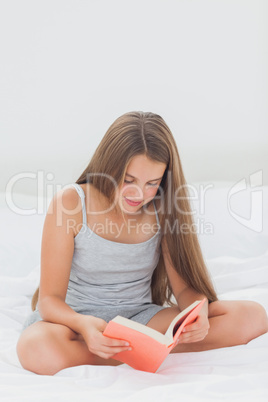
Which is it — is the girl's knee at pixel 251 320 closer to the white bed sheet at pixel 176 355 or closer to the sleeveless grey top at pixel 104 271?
the white bed sheet at pixel 176 355

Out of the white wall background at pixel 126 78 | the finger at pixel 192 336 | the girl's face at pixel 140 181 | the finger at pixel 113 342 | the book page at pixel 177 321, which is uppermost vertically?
the white wall background at pixel 126 78

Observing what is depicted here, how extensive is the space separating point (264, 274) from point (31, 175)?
112 centimetres

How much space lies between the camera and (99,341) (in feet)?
3.23

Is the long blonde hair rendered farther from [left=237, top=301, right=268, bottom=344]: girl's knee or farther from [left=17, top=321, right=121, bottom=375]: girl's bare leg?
[left=17, top=321, right=121, bottom=375]: girl's bare leg

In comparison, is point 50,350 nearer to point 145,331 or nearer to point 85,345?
point 85,345

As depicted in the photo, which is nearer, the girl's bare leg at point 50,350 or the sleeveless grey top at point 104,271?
the girl's bare leg at point 50,350

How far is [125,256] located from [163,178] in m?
0.21

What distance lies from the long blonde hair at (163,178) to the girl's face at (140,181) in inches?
0.5

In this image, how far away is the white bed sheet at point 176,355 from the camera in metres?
0.85

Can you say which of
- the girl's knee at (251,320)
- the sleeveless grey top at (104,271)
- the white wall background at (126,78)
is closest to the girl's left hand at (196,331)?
the girl's knee at (251,320)

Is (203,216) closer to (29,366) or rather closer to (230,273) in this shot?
(230,273)

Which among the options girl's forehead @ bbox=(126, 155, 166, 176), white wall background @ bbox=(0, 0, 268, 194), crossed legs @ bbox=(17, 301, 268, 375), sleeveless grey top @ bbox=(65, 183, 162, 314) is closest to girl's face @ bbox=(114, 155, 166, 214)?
girl's forehead @ bbox=(126, 155, 166, 176)

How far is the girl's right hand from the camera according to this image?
0.97 meters

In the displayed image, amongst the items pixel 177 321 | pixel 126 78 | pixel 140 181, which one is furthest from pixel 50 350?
pixel 126 78
